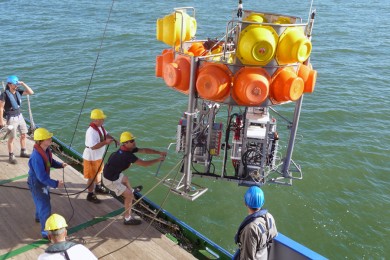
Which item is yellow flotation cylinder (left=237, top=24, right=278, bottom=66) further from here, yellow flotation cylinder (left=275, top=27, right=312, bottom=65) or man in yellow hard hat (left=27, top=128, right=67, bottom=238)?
man in yellow hard hat (left=27, top=128, right=67, bottom=238)

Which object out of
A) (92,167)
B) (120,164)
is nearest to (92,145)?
(92,167)

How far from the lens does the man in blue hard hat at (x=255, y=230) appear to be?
15.7ft

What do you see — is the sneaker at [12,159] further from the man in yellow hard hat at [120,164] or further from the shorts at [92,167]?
the man in yellow hard hat at [120,164]

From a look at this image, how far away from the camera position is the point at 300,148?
14.1 meters

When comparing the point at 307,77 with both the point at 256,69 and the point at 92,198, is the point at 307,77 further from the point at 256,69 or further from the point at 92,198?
the point at 92,198

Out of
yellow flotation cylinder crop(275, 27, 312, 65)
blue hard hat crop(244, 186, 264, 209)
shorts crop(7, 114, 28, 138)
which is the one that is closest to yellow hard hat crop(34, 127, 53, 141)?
shorts crop(7, 114, 28, 138)

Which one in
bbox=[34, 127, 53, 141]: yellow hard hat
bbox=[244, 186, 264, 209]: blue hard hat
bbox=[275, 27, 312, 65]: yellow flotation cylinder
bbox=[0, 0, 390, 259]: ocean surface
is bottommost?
bbox=[0, 0, 390, 259]: ocean surface

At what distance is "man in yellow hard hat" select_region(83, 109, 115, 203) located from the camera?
23.8 ft

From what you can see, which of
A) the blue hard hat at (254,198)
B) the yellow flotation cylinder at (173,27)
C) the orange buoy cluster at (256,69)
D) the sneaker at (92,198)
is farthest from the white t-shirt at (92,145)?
the blue hard hat at (254,198)

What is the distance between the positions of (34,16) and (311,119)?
2398cm

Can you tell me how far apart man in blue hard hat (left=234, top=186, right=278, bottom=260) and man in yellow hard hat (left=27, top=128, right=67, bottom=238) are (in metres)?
3.21

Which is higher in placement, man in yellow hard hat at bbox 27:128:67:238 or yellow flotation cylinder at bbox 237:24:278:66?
yellow flotation cylinder at bbox 237:24:278:66

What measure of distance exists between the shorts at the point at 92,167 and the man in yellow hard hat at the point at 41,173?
3.48 ft

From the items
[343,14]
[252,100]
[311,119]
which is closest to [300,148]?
[311,119]
